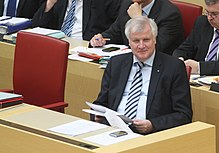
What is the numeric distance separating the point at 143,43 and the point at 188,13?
1.62 meters

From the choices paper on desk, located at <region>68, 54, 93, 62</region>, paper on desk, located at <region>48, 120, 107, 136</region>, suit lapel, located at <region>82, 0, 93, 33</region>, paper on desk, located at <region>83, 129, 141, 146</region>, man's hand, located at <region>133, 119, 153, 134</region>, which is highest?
suit lapel, located at <region>82, 0, 93, 33</region>

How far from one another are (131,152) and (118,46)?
2.97 meters

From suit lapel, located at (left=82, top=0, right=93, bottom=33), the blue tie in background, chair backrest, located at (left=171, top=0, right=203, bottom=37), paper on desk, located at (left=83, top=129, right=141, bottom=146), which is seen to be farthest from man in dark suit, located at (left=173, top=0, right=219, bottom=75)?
the blue tie in background

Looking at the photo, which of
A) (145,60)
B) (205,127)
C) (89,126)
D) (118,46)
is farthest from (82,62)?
(205,127)

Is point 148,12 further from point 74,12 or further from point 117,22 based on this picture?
point 74,12

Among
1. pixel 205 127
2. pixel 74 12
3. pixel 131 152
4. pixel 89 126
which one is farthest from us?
pixel 74 12

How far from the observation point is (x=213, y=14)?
212 inches

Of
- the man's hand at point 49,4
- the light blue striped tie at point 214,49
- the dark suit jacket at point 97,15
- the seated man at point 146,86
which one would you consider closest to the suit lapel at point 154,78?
the seated man at point 146,86

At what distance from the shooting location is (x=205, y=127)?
340cm

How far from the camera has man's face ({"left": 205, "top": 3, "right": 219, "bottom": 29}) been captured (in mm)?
5355

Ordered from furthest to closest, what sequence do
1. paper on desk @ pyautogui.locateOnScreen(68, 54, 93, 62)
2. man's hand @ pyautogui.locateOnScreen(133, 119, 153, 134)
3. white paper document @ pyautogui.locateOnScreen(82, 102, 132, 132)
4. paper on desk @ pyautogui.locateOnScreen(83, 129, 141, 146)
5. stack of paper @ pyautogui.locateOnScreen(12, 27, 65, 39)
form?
stack of paper @ pyautogui.locateOnScreen(12, 27, 65, 39), paper on desk @ pyautogui.locateOnScreen(68, 54, 93, 62), man's hand @ pyautogui.locateOnScreen(133, 119, 153, 134), white paper document @ pyautogui.locateOnScreen(82, 102, 132, 132), paper on desk @ pyautogui.locateOnScreen(83, 129, 141, 146)

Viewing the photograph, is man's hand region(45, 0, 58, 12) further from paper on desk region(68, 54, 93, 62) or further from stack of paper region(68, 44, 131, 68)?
paper on desk region(68, 54, 93, 62)

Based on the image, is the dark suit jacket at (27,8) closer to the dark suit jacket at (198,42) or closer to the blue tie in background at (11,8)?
the blue tie in background at (11,8)

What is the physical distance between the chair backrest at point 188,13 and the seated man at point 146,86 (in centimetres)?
147
